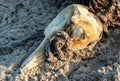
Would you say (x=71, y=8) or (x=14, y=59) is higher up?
(x=71, y=8)

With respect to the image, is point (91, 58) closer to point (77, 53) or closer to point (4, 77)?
point (77, 53)

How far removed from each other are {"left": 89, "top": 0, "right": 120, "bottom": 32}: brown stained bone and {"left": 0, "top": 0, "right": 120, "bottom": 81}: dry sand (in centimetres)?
8

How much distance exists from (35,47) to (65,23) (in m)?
0.35

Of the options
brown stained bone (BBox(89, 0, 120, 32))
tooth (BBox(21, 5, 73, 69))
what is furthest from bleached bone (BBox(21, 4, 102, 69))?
brown stained bone (BBox(89, 0, 120, 32))

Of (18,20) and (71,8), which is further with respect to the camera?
(18,20)

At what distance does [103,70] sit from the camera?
10.1ft

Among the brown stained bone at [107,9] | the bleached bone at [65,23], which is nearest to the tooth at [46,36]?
the bleached bone at [65,23]

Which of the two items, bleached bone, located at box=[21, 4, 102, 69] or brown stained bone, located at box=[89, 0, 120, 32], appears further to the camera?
brown stained bone, located at box=[89, 0, 120, 32]

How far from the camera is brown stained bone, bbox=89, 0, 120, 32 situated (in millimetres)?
3555

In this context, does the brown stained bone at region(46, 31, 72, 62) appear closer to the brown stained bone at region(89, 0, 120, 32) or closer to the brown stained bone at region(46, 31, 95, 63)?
the brown stained bone at region(46, 31, 95, 63)

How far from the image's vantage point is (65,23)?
11.1 feet

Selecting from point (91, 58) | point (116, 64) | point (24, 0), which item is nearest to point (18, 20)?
point (24, 0)

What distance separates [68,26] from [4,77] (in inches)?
27.5

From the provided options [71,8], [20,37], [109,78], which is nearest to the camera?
[109,78]
